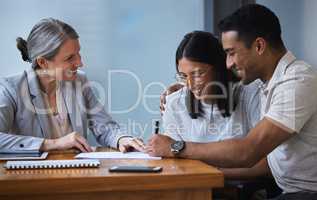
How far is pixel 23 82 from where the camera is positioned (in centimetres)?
198

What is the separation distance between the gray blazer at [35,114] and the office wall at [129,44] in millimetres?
468

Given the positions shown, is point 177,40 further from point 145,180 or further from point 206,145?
point 145,180

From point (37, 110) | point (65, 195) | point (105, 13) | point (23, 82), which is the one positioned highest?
point (105, 13)

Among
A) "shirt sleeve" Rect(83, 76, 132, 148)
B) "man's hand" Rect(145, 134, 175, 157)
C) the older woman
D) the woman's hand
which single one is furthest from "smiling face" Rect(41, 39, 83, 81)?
"man's hand" Rect(145, 134, 175, 157)

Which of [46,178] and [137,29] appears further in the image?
[137,29]

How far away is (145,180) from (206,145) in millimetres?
408

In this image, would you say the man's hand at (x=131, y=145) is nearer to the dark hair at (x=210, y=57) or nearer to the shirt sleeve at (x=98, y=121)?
the shirt sleeve at (x=98, y=121)

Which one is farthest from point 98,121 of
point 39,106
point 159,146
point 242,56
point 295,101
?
point 295,101

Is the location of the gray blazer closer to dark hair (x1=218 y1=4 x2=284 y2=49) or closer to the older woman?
the older woman

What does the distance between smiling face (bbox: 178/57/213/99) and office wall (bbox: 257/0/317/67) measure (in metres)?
0.84

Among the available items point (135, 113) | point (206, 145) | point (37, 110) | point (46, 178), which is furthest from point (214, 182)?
point (135, 113)

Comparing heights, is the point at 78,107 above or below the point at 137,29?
below

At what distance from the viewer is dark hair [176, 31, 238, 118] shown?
2.00 m

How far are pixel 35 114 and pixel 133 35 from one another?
942 mm
